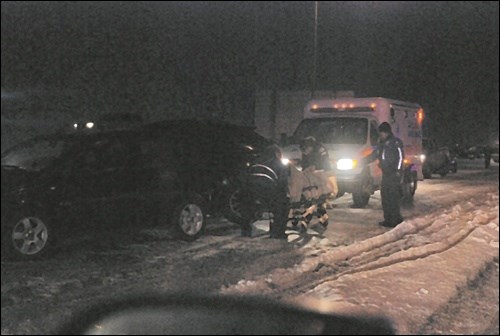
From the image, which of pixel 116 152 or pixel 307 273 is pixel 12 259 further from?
pixel 307 273

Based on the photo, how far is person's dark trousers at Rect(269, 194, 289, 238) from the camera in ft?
33.3

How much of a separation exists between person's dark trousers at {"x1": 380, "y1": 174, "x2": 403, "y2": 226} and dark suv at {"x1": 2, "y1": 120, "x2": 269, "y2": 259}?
2606 mm

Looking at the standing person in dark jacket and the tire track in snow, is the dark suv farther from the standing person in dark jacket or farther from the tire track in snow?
the standing person in dark jacket

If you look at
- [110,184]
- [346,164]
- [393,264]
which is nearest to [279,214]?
[393,264]

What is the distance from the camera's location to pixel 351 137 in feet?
48.1

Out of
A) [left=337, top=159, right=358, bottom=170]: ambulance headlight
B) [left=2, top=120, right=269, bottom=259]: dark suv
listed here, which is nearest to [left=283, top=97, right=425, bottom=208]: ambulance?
[left=337, top=159, right=358, bottom=170]: ambulance headlight

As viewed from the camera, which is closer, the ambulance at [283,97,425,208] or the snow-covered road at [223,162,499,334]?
the snow-covered road at [223,162,499,334]

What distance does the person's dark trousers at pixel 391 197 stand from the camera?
452 inches

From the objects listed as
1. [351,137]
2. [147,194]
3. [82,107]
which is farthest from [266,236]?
[82,107]

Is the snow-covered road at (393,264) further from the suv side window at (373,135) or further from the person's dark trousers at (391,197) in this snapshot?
the suv side window at (373,135)

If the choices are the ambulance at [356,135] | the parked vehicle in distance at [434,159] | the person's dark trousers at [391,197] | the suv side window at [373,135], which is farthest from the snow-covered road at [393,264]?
the parked vehicle in distance at [434,159]

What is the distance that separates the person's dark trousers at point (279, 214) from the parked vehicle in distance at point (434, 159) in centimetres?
1661

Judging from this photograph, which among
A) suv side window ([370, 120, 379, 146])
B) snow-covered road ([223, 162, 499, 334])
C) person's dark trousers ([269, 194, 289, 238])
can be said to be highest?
suv side window ([370, 120, 379, 146])

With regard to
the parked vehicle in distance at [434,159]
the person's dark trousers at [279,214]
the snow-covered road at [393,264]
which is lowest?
the snow-covered road at [393,264]
